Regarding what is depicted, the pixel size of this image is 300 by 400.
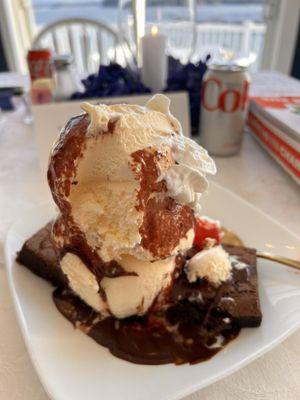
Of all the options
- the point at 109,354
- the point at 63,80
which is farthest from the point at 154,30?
the point at 109,354

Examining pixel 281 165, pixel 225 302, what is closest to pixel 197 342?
pixel 225 302

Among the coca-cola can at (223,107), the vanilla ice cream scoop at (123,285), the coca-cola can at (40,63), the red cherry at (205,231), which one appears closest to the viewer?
the vanilla ice cream scoop at (123,285)

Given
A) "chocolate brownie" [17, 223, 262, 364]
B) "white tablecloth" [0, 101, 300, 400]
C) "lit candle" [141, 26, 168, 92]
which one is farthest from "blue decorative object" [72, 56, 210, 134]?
"chocolate brownie" [17, 223, 262, 364]

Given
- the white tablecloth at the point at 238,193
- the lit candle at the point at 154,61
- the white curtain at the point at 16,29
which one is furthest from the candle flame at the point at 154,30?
the white curtain at the point at 16,29

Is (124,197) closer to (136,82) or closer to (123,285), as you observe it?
(123,285)

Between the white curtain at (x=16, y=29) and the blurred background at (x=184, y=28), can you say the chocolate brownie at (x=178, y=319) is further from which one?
the white curtain at (x=16, y=29)

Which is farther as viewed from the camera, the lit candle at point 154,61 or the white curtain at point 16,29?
the white curtain at point 16,29
